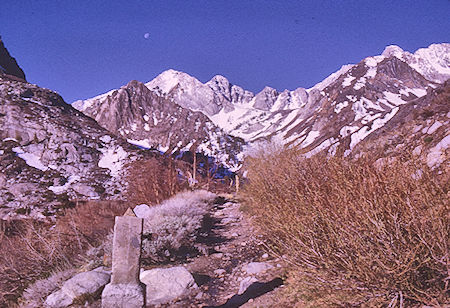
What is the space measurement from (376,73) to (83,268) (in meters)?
103

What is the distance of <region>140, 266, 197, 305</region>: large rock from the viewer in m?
3.67

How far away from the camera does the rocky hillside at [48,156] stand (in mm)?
14953

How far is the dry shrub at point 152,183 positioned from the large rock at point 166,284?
6.13 m

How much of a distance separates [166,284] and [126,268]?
38.7 inches

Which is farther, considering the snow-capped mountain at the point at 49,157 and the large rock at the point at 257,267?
the snow-capped mountain at the point at 49,157

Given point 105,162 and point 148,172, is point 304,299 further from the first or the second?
point 105,162

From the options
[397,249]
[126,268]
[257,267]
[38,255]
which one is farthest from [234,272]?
[38,255]

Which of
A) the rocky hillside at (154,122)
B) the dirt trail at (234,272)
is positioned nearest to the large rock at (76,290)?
the dirt trail at (234,272)

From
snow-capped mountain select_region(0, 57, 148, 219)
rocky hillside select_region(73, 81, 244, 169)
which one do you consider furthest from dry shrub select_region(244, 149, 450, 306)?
rocky hillside select_region(73, 81, 244, 169)

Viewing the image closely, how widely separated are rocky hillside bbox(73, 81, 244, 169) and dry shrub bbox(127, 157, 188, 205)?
7169 cm

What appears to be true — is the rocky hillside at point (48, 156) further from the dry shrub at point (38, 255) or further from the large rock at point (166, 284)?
the large rock at point (166, 284)

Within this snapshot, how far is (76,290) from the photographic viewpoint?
12.0 feet

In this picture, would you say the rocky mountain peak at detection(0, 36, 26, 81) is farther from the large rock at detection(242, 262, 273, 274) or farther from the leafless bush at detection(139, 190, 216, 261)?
the large rock at detection(242, 262, 273, 274)

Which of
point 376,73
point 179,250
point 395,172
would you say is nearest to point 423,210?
point 395,172
